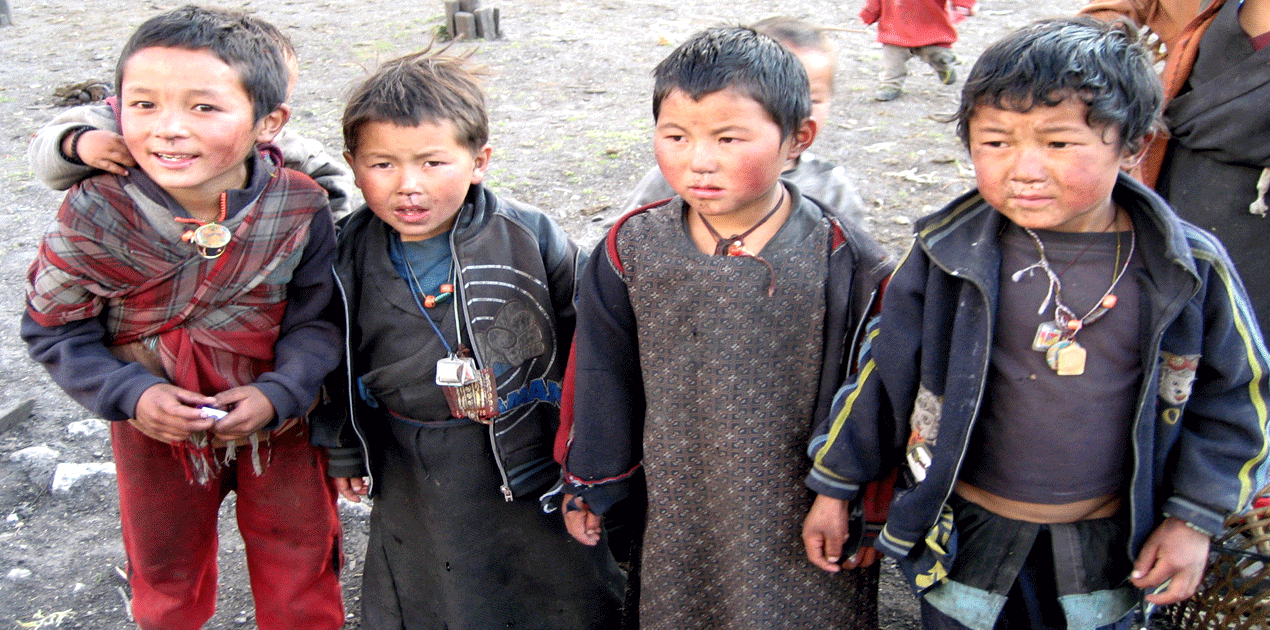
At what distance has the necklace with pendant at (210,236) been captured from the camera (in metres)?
2.12

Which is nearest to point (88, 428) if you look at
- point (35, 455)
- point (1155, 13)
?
point (35, 455)

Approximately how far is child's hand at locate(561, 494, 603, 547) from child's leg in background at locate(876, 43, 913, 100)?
558cm

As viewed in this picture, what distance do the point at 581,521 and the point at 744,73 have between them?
42.4 inches

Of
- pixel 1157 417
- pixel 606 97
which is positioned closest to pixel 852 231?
pixel 1157 417

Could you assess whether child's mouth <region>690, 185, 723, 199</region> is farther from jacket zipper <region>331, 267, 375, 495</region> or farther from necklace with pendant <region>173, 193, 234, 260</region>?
necklace with pendant <region>173, 193, 234, 260</region>

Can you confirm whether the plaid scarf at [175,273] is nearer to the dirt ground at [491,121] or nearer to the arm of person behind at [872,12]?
the dirt ground at [491,121]

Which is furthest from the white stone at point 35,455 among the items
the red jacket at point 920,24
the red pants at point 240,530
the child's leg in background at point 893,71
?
the red jacket at point 920,24

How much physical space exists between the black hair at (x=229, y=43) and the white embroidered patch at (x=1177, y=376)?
1.93m

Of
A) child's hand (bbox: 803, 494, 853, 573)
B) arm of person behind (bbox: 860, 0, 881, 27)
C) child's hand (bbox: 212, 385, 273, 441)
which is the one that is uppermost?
child's hand (bbox: 212, 385, 273, 441)

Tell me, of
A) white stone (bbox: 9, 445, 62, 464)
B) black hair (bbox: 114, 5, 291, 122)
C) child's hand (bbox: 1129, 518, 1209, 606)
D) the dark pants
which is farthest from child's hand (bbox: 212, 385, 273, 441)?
child's hand (bbox: 1129, 518, 1209, 606)

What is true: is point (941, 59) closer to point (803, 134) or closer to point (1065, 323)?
point (803, 134)

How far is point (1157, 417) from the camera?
5.70 ft

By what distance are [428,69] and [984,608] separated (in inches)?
66.2

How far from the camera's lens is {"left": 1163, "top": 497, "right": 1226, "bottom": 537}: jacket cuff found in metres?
1.70
